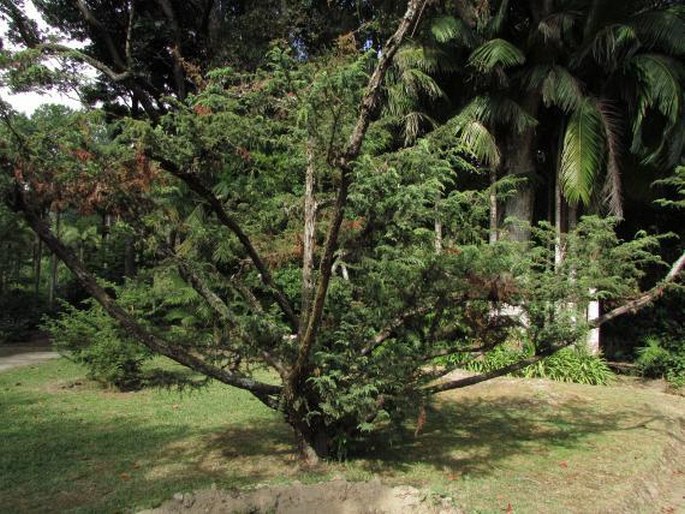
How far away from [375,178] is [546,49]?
28.1ft

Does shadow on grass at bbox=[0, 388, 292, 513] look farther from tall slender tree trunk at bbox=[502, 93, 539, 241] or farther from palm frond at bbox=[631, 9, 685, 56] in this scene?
palm frond at bbox=[631, 9, 685, 56]

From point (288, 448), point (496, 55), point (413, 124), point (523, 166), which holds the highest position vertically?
point (496, 55)

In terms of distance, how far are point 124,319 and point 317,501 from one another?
216 centimetres

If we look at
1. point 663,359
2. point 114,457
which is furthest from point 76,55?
point 663,359

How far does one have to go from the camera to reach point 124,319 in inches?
197

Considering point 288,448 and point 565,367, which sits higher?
point 565,367

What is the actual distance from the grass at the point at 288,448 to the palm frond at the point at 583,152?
3.47 metres

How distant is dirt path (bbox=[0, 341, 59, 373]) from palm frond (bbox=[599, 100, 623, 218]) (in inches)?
462

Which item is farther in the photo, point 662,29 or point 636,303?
point 662,29

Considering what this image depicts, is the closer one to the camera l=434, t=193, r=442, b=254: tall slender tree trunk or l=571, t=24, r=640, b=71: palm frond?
l=434, t=193, r=442, b=254: tall slender tree trunk

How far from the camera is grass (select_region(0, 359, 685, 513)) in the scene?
5234mm

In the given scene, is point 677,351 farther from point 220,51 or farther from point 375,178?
point 220,51

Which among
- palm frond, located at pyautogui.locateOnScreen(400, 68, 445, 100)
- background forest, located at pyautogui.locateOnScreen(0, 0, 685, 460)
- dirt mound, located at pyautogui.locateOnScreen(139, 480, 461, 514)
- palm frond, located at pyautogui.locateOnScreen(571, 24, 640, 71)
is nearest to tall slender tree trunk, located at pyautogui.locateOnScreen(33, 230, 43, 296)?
background forest, located at pyautogui.locateOnScreen(0, 0, 685, 460)

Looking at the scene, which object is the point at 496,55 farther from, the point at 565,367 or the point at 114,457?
the point at 114,457
